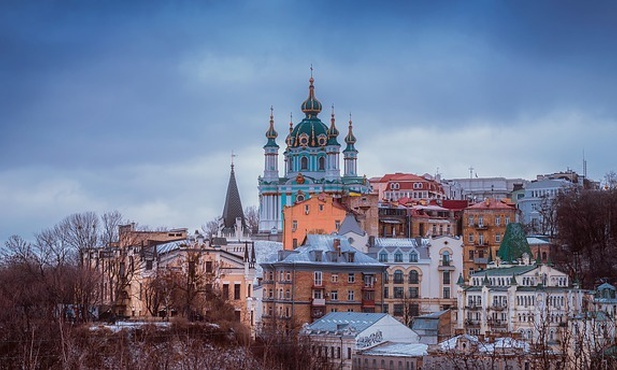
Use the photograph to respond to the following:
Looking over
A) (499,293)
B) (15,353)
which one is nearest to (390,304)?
(499,293)

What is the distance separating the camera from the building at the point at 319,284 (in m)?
69.2

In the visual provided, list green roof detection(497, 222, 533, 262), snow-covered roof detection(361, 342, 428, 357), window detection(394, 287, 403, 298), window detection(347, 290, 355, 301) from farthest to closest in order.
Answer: green roof detection(497, 222, 533, 262) < window detection(394, 287, 403, 298) < window detection(347, 290, 355, 301) < snow-covered roof detection(361, 342, 428, 357)

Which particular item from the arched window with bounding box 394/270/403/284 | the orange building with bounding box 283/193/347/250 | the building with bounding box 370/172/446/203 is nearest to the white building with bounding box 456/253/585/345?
the arched window with bounding box 394/270/403/284

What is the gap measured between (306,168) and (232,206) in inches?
319

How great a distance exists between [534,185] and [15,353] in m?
94.0

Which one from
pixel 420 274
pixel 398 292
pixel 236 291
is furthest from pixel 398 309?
pixel 236 291

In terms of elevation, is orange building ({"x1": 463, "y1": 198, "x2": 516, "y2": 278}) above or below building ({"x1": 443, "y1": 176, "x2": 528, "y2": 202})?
below

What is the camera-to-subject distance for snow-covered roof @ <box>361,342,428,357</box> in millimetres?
58531

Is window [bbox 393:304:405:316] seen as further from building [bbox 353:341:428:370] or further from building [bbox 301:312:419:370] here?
building [bbox 353:341:428:370]

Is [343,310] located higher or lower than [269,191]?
lower

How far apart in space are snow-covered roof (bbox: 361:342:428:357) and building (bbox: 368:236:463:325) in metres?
15.6

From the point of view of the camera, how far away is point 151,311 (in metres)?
61.1

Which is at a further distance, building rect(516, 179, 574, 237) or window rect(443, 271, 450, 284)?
building rect(516, 179, 574, 237)

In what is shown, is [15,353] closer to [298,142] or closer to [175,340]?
[175,340]
